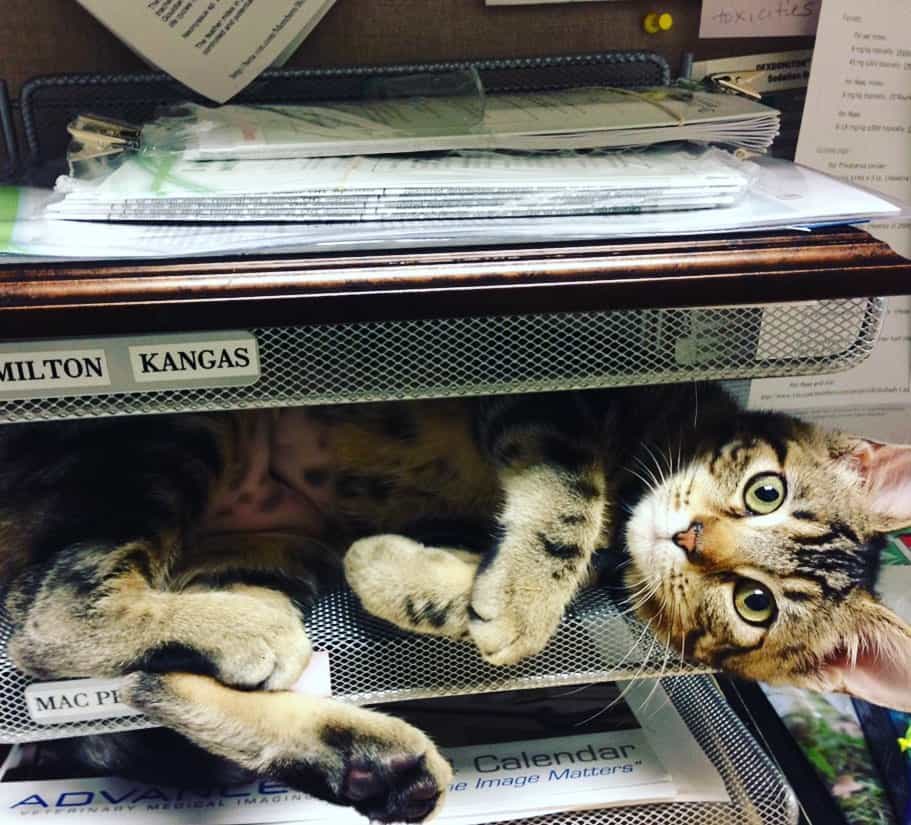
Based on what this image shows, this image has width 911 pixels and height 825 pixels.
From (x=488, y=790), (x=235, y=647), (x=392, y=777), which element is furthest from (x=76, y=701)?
(x=488, y=790)

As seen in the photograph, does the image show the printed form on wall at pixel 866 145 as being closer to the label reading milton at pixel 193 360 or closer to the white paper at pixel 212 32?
the white paper at pixel 212 32

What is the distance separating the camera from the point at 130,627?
2.44ft

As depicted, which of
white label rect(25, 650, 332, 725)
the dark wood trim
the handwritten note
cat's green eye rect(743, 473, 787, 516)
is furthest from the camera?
the handwritten note

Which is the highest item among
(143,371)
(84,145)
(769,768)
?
(84,145)

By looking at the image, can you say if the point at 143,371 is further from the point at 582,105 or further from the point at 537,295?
the point at 582,105

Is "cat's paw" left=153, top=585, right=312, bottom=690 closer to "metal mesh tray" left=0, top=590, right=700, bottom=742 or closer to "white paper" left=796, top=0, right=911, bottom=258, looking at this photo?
"metal mesh tray" left=0, top=590, right=700, bottom=742

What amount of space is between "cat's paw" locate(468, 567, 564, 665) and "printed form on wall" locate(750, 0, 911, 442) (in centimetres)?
55

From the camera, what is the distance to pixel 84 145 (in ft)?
2.52

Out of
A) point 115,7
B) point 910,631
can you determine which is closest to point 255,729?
point 910,631

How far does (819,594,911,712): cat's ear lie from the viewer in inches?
31.8

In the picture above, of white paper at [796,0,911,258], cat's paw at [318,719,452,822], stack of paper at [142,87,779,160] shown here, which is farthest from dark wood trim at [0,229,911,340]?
white paper at [796,0,911,258]

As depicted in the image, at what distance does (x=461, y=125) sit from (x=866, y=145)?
0.56 m

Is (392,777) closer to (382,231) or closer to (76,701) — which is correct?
(76,701)

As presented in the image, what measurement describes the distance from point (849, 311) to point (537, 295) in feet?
0.77
